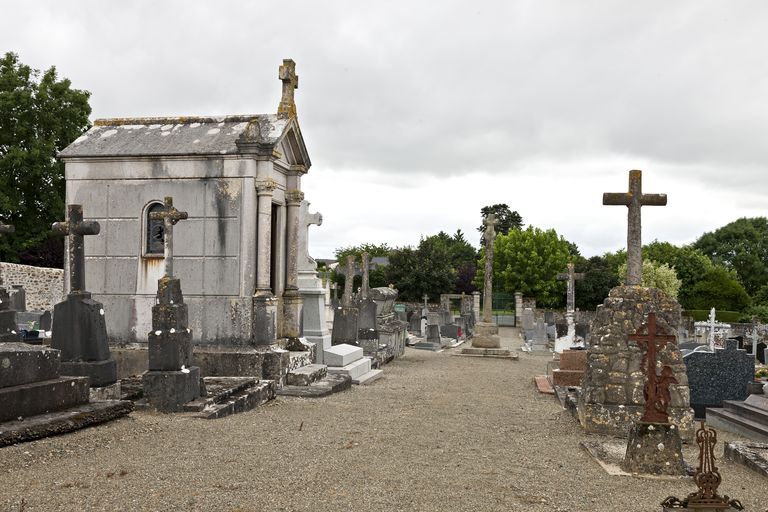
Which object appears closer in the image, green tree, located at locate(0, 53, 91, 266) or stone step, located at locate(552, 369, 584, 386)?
stone step, located at locate(552, 369, 584, 386)

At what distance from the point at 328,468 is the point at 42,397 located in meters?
2.94

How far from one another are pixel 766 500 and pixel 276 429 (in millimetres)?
4634

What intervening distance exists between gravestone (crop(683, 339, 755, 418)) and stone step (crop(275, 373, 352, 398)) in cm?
520

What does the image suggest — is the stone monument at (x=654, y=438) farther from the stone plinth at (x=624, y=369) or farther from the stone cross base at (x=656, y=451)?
the stone plinth at (x=624, y=369)

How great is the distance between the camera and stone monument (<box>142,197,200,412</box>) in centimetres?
771

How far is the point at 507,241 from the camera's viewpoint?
53.7 meters

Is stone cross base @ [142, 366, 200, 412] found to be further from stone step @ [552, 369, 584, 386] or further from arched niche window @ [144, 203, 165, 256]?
stone step @ [552, 369, 584, 386]

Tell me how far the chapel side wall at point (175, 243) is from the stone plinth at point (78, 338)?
Result: 2.69m

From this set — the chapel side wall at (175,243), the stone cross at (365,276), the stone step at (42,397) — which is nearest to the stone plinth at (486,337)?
the stone cross at (365,276)

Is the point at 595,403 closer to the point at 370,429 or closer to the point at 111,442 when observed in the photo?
the point at 370,429

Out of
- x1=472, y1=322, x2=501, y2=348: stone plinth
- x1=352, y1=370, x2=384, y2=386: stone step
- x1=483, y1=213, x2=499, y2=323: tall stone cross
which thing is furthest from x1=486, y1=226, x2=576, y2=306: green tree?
x1=352, y1=370, x2=384, y2=386: stone step

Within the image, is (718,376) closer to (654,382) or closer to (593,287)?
(654,382)

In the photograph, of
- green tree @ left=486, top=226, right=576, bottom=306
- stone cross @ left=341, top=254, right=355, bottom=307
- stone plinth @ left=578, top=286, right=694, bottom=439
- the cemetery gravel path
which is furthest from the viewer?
green tree @ left=486, top=226, right=576, bottom=306

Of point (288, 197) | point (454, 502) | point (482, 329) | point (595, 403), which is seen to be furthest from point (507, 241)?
point (454, 502)
